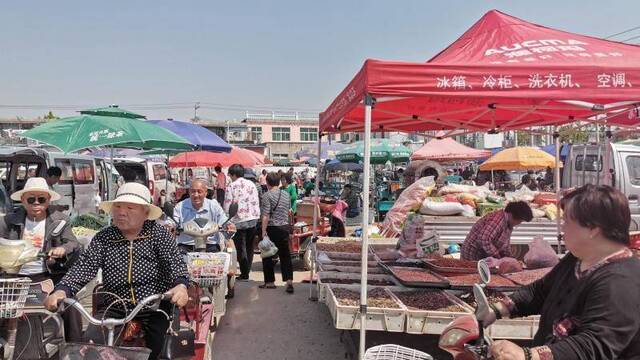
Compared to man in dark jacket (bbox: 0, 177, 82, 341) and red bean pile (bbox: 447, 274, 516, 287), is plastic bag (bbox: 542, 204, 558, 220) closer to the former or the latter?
red bean pile (bbox: 447, 274, 516, 287)

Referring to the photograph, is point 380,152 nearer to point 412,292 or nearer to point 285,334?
point 285,334

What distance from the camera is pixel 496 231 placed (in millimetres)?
5055

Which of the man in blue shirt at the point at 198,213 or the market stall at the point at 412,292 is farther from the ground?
the man in blue shirt at the point at 198,213

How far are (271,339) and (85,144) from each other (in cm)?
310

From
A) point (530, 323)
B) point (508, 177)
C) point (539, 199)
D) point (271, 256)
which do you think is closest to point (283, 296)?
point (271, 256)

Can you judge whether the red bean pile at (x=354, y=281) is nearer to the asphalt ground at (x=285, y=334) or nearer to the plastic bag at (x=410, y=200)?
the asphalt ground at (x=285, y=334)

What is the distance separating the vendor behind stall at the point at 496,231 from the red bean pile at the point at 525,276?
0.39 meters

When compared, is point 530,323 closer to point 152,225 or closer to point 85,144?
point 152,225

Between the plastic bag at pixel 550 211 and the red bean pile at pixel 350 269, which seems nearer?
the red bean pile at pixel 350 269

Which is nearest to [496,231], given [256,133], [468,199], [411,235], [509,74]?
[411,235]

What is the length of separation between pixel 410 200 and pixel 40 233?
18.5 ft

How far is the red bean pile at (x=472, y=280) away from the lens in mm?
4309

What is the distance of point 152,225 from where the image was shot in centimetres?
325

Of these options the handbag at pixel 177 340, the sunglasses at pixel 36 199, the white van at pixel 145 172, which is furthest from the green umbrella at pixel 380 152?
the handbag at pixel 177 340
